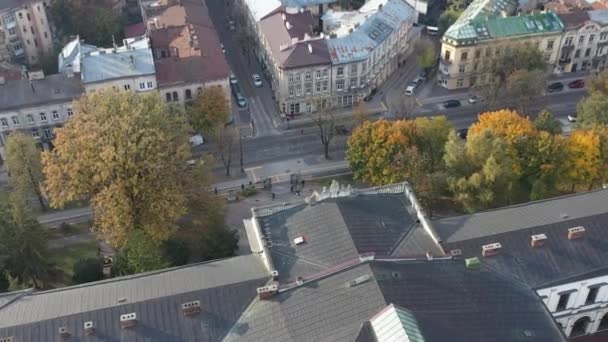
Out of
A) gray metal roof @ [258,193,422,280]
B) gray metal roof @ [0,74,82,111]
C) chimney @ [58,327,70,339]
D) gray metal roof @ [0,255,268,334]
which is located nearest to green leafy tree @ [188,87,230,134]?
gray metal roof @ [0,74,82,111]

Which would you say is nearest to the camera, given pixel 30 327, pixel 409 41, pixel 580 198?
pixel 30 327

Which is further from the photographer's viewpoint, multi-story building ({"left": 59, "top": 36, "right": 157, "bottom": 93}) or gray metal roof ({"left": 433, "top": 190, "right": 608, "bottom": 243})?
multi-story building ({"left": 59, "top": 36, "right": 157, "bottom": 93})

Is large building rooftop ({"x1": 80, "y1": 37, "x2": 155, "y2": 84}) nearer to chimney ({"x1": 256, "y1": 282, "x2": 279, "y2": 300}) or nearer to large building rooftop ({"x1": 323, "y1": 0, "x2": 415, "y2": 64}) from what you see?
large building rooftop ({"x1": 323, "y1": 0, "x2": 415, "y2": 64})

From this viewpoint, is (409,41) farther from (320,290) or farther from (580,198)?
(320,290)

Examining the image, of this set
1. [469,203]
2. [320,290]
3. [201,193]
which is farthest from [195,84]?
[320,290]

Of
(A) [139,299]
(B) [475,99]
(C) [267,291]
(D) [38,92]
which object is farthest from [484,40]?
(A) [139,299]

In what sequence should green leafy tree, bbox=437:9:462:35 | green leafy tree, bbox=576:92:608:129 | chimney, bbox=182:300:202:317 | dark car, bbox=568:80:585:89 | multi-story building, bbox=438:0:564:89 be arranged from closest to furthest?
chimney, bbox=182:300:202:317, green leafy tree, bbox=576:92:608:129, multi-story building, bbox=438:0:564:89, dark car, bbox=568:80:585:89, green leafy tree, bbox=437:9:462:35
